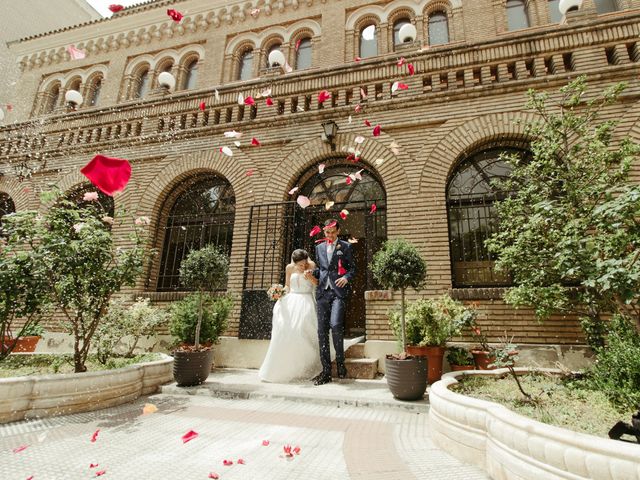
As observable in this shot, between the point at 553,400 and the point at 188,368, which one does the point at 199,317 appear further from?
the point at 553,400

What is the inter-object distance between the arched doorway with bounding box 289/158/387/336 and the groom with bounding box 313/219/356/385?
159cm

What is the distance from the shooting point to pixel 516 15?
8578 millimetres

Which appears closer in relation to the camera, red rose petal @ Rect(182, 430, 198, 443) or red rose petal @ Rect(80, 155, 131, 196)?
red rose petal @ Rect(182, 430, 198, 443)

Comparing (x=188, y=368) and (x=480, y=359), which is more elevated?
(x=480, y=359)

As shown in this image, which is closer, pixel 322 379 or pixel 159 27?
pixel 322 379

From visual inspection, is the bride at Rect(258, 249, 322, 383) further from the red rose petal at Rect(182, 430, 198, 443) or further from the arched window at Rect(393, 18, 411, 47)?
the arched window at Rect(393, 18, 411, 47)

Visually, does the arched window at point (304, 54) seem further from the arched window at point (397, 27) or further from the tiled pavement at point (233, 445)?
the tiled pavement at point (233, 445)

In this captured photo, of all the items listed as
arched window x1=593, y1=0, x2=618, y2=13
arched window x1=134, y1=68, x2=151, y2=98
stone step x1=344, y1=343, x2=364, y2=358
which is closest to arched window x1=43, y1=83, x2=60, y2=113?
arched window x1=134, y1=68, x2=151, y2=98

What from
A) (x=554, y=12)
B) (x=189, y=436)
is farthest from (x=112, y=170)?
(x=554, y=12)

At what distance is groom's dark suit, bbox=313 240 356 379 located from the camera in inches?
189

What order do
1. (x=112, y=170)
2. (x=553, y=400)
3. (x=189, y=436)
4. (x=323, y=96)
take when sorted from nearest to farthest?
1. (x=189, y=436)
2. (x=553, y=400)
3. (x=323, y=96)
4. (x=112, y=170)

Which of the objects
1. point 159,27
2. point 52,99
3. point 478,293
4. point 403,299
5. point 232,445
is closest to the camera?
point 232,445

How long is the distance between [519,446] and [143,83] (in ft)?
44.6

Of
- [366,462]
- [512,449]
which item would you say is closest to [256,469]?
[366,462]
